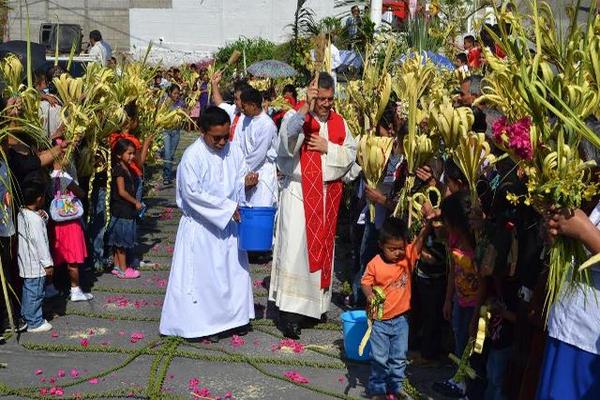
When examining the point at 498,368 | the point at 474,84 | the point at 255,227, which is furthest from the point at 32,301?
the point at 474,84

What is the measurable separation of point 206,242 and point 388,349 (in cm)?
196

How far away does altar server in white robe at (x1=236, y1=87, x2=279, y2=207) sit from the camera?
9000 mm

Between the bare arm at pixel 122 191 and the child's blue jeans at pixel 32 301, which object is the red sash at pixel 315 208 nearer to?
the child's blue jeans at pixel 32 301

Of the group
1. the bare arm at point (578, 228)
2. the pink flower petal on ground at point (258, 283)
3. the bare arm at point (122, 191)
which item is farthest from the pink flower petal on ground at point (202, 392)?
the bare arm at point (122, 191)

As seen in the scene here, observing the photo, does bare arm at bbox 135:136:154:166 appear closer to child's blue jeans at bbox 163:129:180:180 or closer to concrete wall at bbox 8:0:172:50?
child's blue jeans at bbox 163:129:180:180

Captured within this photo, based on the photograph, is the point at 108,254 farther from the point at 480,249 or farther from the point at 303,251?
the point at 480,249

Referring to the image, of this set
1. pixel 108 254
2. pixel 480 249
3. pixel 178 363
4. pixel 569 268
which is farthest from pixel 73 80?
pixel 569 268

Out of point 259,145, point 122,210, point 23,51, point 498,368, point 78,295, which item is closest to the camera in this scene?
point 498,368

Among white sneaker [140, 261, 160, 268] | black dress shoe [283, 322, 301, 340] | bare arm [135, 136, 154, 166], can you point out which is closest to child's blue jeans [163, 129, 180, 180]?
bare arm [135, 136, 154, 166]

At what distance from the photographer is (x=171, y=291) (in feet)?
22.6

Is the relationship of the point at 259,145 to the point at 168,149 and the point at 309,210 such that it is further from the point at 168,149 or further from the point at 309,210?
the point at 168,149

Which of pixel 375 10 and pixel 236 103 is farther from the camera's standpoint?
pixel 375 10

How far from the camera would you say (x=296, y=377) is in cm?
614

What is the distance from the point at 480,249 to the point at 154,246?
5.95 meters
